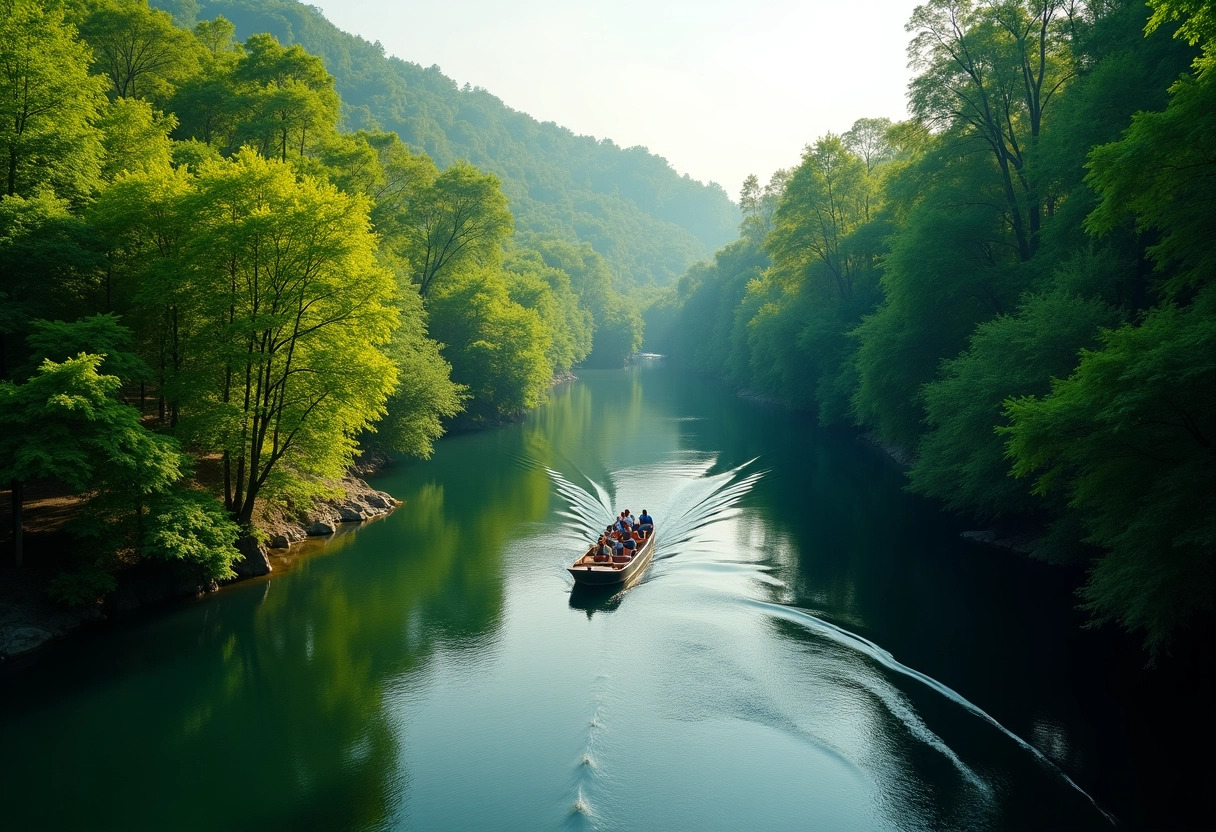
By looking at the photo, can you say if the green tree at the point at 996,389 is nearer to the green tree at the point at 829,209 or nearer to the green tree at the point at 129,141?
the green tree at the point at 129,141

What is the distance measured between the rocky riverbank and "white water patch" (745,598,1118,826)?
14.5m

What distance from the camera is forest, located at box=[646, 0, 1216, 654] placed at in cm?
1255

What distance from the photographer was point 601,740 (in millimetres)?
12852

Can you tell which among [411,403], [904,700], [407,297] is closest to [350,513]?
[411,403]

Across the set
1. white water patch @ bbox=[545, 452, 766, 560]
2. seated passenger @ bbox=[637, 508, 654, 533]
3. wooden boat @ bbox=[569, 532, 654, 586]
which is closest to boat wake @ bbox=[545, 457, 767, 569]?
white water patch @ bbox=[545, 452, 766, 560]

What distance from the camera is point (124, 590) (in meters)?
18.0

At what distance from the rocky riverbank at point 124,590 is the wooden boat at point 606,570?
30.0 ft

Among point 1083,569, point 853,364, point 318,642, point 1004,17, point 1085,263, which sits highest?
point 1004,17

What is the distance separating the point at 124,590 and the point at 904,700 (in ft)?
59.3

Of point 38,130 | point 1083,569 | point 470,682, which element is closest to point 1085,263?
point 1083,569

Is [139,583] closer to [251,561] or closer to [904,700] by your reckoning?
[251,561]

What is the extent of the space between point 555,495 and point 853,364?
19453 millimetres

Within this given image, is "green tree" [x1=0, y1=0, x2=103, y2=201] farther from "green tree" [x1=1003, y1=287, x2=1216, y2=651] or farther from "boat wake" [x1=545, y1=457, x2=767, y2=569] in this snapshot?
"green tree" [x1=1003, y1=287, x2=1216, y2=651]

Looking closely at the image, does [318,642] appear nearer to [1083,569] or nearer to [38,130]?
[38,130]
